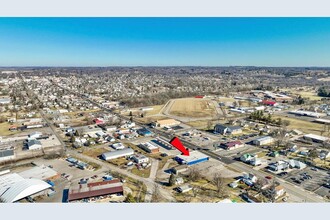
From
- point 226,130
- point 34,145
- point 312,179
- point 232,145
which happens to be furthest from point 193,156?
point 34,145

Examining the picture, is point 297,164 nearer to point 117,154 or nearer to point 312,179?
point 312,179

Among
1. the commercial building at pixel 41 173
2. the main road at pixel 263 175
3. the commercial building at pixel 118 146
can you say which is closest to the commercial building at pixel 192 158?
the main road at pixel 263 175

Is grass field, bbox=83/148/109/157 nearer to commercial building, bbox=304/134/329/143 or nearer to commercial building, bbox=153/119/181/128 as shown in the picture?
commercial building, bbox=153/119/181/128

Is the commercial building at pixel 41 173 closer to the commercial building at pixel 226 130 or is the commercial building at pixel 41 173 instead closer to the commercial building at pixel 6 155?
the commercial building at pixel 6 155

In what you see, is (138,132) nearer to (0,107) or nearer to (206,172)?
(206,172)

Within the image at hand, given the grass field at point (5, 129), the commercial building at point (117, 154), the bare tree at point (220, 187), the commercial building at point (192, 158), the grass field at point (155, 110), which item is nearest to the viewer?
the bare tree at point (220, 187)
